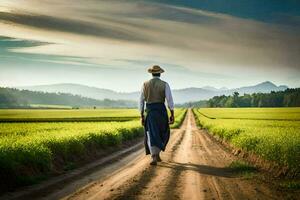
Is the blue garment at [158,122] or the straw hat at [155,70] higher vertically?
the straw hat at [155,70]

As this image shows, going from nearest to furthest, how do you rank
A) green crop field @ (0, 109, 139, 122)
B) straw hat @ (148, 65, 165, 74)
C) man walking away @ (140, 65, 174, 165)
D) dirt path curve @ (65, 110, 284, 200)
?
1. dirt path curve @ (65, 110, 284, 200)
2. man walking away @ (140, 65, 174, 165)
3. straw hat @ (148, 65, 165, 74)
4. green crop field @ (0, 109, 139, 122)

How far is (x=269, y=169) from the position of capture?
14.2 meters

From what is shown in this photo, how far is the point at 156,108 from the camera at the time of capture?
50.0 ft

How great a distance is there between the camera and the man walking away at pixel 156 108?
1505cm

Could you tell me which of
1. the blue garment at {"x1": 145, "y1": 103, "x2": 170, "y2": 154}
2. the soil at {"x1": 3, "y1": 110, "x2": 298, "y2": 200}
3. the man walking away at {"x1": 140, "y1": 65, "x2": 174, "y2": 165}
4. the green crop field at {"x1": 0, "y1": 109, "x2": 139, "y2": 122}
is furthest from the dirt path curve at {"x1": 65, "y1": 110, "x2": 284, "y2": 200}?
the green crop field at {"x1": 0, "y1": 109, "x2": 139, "y2": 122}

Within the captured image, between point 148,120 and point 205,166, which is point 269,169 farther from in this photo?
A: point 148,120

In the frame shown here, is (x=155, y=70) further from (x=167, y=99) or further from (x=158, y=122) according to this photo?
(x=158, y=122)

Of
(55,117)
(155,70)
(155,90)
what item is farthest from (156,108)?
(55,117)

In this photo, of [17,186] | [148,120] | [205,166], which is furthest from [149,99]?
[17,186]

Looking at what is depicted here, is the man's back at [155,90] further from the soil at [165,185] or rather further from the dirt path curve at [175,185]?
the dirt path curve at [175,185]

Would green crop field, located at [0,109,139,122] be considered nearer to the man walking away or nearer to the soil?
the man walking away

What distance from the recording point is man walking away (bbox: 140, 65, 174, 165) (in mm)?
15047

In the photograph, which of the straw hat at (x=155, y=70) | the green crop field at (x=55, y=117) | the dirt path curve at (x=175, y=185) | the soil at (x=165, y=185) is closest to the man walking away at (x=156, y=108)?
the straw hat at (x=155, y=70)

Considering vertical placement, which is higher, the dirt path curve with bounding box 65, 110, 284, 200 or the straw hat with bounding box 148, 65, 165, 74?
the straw hat with bounding box 148, 65, 165, 74
